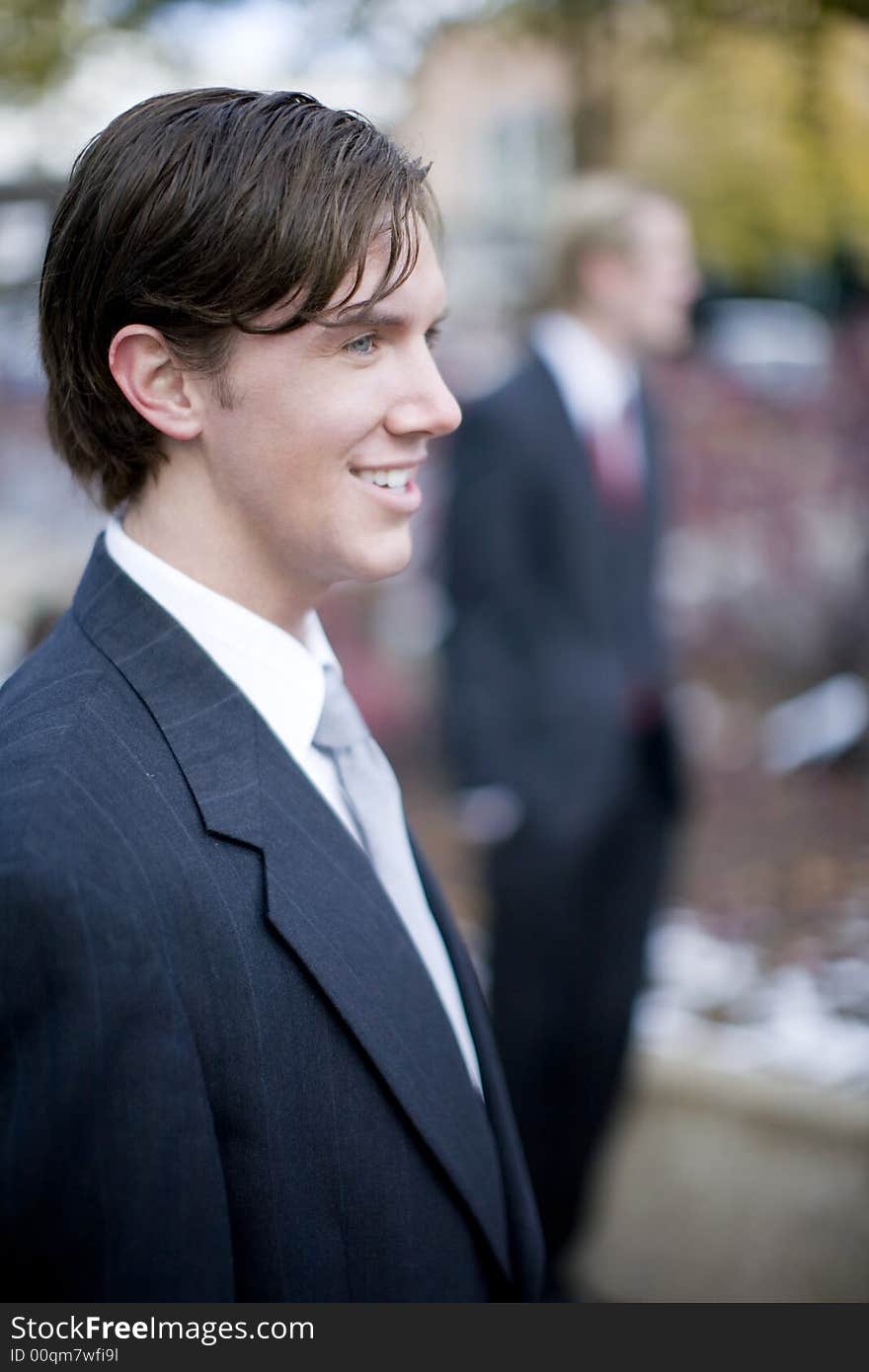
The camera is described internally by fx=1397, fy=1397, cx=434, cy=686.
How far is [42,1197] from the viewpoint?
1160mm

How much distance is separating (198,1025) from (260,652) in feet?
1.37

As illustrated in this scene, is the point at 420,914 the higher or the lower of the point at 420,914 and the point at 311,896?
the lower

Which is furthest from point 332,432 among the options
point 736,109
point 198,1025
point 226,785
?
point 736,109

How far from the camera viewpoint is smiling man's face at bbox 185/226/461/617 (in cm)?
141

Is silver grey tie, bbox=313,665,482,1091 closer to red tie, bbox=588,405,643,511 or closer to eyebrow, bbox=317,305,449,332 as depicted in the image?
eyebrow, bbox=317,305,449,332

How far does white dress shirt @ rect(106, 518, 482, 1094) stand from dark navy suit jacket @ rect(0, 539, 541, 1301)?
28mm

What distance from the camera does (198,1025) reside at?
1268 millimetres

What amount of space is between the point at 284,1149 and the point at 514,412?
8.28 feet

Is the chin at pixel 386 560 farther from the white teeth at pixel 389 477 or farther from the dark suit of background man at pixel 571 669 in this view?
the dark suit of background man at pixel 571 669

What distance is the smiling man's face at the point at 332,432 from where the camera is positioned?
141 centimetres

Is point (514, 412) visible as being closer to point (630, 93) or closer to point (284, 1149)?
point (630, 93)

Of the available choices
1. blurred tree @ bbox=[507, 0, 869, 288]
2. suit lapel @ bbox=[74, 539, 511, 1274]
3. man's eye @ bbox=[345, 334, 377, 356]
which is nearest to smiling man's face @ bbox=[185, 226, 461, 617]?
man's eye @ bbox=[345, 334, 377, 356]

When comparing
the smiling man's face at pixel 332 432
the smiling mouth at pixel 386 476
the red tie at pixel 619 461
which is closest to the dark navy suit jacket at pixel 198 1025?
the smiling man's face at pixel 332 432
